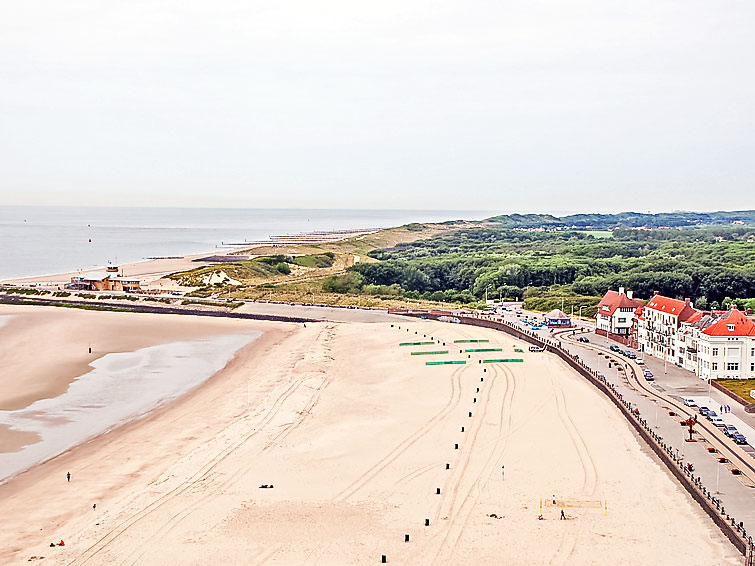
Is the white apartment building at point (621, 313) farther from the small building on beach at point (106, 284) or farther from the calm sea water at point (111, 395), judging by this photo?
the small building on beach at point (106, 284)

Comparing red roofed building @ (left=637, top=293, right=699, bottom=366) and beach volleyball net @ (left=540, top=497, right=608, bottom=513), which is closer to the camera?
beach volleyball net @ (left=540, top=497, right=608, bottom=513)

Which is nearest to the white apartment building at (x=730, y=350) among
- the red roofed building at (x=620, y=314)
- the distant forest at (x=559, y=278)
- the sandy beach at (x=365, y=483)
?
the sandy beach at (x=365, y=483)

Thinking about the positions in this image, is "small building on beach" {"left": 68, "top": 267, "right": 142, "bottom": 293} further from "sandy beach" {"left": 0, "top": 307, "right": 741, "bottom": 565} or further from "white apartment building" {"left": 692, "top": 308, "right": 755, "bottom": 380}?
"white apartment building" {"left": 692, "top": 308, "right": 755, "bottom": 380}

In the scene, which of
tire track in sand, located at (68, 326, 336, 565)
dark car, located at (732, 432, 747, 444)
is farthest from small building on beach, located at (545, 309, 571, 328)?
dark car, located at (732, 432, 747, 444)

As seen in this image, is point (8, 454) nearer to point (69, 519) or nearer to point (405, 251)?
point (69, 519)

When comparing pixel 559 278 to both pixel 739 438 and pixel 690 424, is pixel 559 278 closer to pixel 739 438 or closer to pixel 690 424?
pixel 690 424

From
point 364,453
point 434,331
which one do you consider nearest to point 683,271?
point 434,331

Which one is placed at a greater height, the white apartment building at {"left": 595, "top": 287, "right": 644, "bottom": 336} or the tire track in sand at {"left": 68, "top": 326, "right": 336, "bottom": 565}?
the white apartment building at {"left": 595, "top": 287, "right": 644, "bottom": 336}
